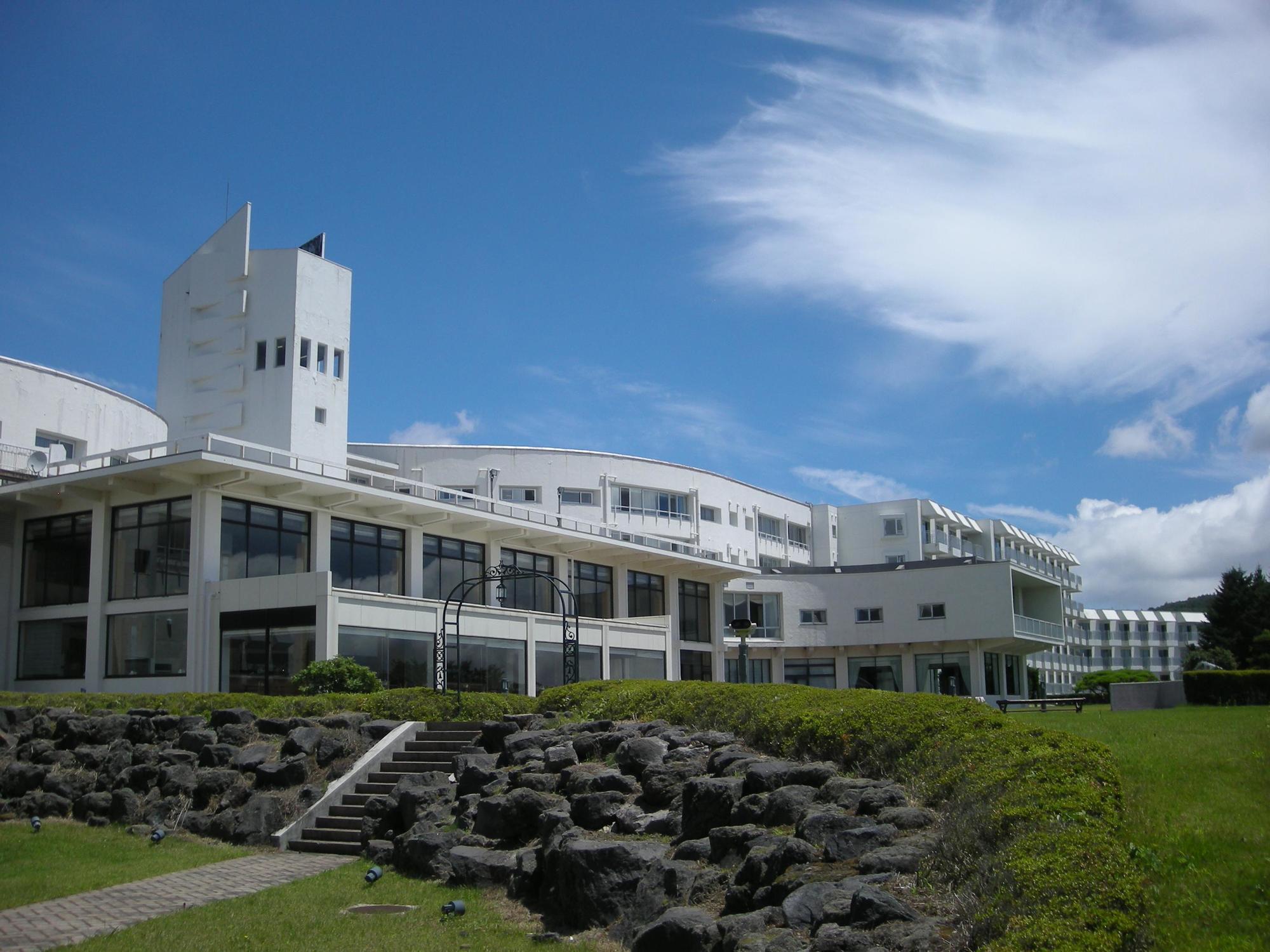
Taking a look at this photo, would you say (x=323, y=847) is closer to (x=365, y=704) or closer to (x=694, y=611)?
(x=365, y=704)

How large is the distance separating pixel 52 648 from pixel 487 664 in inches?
489

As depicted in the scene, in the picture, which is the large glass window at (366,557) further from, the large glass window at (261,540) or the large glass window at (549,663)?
the large glass window at (549,663)

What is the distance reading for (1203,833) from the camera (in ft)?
28.7

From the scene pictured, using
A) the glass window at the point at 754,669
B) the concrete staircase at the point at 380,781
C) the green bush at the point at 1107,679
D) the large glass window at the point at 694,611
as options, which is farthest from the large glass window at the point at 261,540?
the green bush at the point at 1107,679

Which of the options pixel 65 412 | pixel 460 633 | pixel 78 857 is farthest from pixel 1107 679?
pixel 78 857

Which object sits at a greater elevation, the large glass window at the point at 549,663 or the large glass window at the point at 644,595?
the large glass window at the point at 644,595

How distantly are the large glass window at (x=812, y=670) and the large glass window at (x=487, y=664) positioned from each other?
2992 centimetres

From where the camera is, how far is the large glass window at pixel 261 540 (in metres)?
29.7

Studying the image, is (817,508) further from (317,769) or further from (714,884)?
(714,884)

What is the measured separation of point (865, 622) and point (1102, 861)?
49.5 m

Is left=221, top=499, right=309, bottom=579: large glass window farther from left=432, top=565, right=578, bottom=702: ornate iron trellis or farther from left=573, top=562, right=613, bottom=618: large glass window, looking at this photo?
left=573, top=562, right=613, bottom=618: large glass window

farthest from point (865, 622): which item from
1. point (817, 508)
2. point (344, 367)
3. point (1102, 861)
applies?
point (1102, 861)

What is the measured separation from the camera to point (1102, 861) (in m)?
7.98

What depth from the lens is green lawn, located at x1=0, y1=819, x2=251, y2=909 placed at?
14.1 metres
